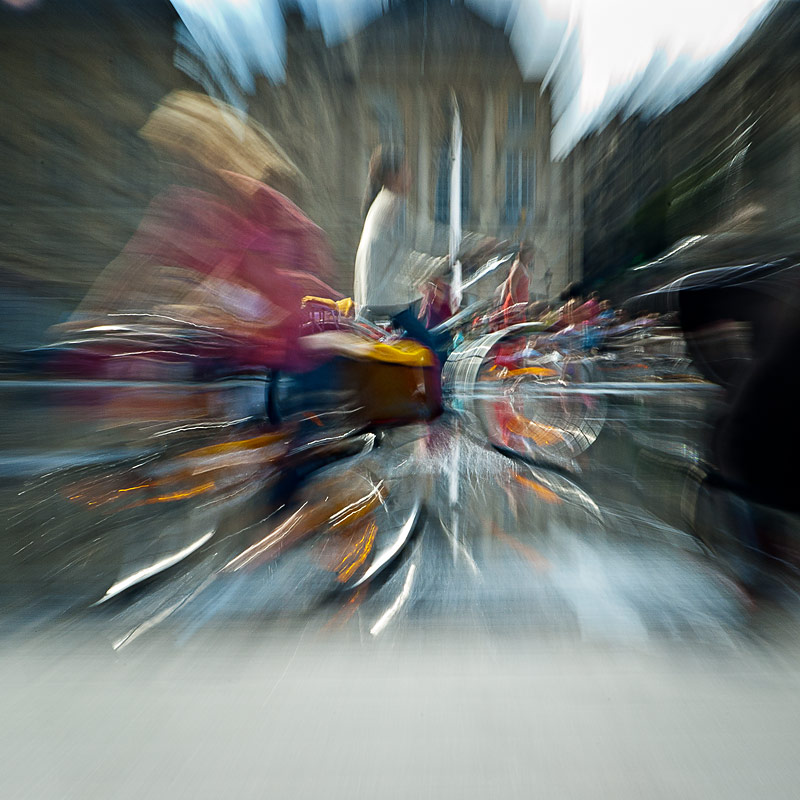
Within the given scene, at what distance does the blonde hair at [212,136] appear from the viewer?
130 cm

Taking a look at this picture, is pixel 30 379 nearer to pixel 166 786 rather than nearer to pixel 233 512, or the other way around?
pixel 233 512

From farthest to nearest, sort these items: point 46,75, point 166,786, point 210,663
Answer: point 46,75 → point 210,663 → point 166,786

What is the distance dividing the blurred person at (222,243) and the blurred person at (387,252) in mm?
88

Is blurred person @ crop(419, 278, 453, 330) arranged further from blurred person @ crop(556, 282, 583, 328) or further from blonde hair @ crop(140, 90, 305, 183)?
blonde hair @ crop(140, 90, 305, 183)

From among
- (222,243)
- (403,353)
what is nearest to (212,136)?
(222,243)

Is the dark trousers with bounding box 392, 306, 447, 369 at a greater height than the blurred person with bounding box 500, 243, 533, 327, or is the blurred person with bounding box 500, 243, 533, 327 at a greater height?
the blurred person with bounding box 500, 243, 533, 327

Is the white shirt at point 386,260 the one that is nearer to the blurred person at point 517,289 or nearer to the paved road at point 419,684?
the blurred person at point 517,289

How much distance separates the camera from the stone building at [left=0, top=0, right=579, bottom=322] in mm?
1260

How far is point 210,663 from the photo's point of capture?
844 mm

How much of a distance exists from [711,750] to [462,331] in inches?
49.9

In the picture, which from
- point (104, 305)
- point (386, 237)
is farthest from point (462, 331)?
point (104, 305)

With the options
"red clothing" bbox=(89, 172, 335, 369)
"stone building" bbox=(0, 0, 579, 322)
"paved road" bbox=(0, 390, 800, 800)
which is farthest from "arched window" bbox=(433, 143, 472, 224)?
"paved road" bbox=(0, 390, 800, 800)

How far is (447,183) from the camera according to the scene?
1369 mm

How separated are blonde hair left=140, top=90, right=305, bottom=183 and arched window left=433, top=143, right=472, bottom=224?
31 cm
